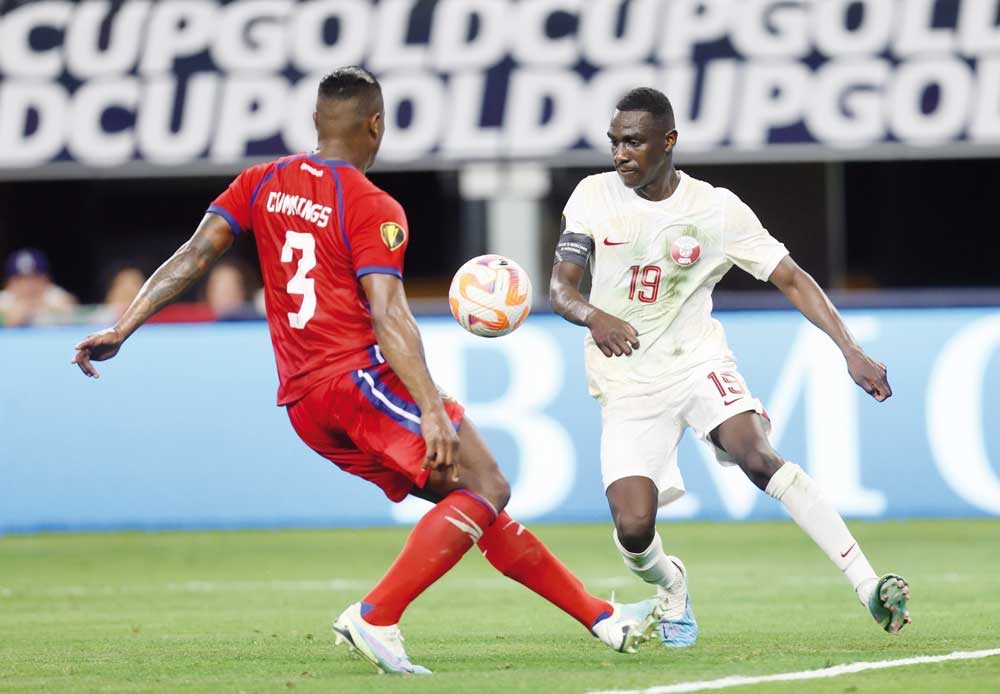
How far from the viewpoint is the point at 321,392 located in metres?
6.58

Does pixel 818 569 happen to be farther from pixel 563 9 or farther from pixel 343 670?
pixel 563 9

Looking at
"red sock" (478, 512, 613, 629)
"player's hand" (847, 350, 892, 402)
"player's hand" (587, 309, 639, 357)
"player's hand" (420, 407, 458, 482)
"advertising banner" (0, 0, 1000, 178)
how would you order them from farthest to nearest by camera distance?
"advertising banner" (0, 0, 1000, 178) → "player's hand" (847, 350, 892, 402) → "player's hand" (587, 309, 639, 357) → "red sock" (478, 512, 613, 629) → "player's hand" (420, 407, 458, 482)

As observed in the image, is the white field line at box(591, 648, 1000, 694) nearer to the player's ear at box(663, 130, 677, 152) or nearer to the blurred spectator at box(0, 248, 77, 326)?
the player's ear at box(663, 130, 677, 152)

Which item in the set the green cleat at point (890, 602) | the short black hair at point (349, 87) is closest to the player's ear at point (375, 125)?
the short black hair at point (349, 87)

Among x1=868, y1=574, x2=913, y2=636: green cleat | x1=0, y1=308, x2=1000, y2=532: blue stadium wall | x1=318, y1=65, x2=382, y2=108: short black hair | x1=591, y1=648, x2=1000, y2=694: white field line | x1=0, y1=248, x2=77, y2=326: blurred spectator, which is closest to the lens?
x1=591, y1=648, x2=1000, y2=694: white field line

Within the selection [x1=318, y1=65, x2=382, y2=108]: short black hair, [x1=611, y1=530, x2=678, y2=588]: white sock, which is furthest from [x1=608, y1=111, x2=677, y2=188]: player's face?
[x1=611, y1=530, x2=678, y2=588]: white sock

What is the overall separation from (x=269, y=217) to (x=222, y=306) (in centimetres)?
884

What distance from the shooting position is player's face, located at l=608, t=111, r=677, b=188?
7586 mm

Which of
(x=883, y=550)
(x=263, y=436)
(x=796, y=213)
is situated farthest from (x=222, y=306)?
(x=796, y=213)

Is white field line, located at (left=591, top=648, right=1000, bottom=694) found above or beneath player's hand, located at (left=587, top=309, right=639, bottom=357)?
beneath

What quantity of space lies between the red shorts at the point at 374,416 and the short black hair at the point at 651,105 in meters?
1.70

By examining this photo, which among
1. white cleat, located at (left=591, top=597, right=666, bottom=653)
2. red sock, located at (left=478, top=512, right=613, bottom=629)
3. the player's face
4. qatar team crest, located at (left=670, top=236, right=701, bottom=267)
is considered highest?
the player's face

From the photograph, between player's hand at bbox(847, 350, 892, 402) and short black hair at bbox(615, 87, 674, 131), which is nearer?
player's hand at bbox(847, 350, 892, 402)

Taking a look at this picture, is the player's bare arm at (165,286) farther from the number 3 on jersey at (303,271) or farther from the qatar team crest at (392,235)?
the qatar team crest at (392,235)
